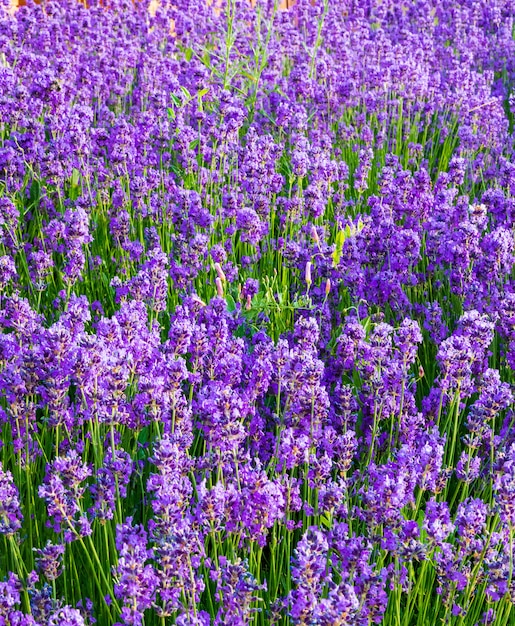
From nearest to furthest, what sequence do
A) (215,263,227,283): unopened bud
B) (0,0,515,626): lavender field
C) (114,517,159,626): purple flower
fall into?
(114,517,159,626): purple flower → (0,0,515,626): lavender field → (215,263,227,283): unopened bud

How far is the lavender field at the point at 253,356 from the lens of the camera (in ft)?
6.36

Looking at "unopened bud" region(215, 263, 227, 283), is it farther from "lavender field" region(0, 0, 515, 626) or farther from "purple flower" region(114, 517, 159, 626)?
"purple flower" region(114, 517, 159, 626)

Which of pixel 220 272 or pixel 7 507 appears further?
pixel 220 272

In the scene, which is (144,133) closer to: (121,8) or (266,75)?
(266,75)

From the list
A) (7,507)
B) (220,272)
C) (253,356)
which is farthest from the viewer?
(220,272)

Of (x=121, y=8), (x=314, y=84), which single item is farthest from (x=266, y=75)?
(x=121, y=8)

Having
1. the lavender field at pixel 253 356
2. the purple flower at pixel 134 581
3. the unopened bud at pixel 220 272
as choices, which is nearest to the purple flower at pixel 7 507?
the lavender field at pixel 253 356

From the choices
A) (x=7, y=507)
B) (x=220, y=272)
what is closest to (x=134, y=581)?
(x=7, y=507)

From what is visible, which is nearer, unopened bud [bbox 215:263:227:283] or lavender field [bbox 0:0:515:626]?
lavender field [bbox 0:0:515:626]

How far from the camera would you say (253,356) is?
8.63ft

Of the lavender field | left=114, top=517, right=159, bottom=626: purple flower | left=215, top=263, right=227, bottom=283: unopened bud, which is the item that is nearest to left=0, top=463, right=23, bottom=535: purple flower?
the lavender field

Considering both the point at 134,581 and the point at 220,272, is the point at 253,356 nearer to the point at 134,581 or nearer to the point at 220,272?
the point at 220,272

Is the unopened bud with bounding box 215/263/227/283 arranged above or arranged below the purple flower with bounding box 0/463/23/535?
above

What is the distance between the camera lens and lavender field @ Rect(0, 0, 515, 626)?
194 cm
